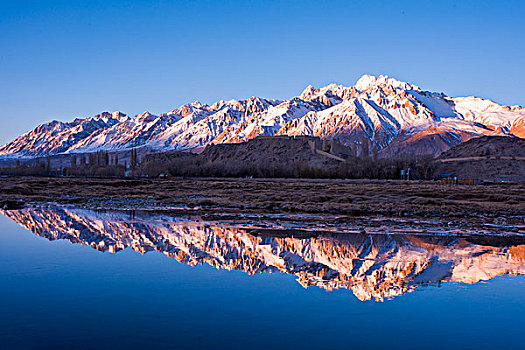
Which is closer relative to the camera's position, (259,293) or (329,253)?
(259,293)

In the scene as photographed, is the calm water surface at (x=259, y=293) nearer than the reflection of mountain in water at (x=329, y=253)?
Yes

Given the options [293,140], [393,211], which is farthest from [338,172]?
[393,211]

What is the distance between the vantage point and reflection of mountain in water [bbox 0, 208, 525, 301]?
35.2 ft

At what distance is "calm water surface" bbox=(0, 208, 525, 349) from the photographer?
6996 mm

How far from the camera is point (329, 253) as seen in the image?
13719 millimetres

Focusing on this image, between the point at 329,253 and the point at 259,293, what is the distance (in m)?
4.76

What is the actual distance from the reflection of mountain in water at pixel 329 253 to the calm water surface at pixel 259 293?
0.11 feet

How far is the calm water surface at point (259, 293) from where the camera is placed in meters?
7.00

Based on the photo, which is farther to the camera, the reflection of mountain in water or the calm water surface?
the reflection of mountain in water

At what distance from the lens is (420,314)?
8.16 meters

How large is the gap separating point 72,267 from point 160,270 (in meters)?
2.06

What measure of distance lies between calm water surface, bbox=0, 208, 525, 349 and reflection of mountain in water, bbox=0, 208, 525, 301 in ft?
0.11

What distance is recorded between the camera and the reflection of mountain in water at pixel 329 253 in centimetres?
1074

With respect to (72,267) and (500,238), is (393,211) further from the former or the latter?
(72,267)
